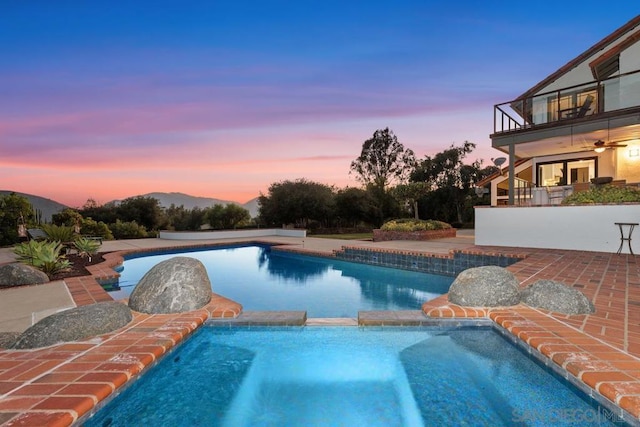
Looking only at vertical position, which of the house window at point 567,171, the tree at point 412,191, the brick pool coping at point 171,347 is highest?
the house window at point 567,171

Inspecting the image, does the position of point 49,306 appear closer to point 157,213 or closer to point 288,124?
point 288,124

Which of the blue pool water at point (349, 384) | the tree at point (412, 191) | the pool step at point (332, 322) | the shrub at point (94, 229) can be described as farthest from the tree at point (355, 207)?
the blue pool water at point (349, 384)

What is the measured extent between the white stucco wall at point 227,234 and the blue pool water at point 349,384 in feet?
46.7

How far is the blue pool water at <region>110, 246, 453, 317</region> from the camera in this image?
6.29m

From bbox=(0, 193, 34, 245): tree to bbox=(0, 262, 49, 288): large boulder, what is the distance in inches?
382

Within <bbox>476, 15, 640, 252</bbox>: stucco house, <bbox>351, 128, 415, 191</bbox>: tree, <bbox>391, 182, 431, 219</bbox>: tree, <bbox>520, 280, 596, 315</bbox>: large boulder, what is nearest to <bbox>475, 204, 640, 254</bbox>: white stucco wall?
<bbox>476, 15, 640, 252</bbox>: stucco house

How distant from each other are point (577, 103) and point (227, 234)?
1649cm

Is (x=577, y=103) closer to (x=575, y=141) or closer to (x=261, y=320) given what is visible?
(x=575, y=141)

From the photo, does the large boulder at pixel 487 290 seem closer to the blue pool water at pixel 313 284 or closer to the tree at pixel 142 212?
the blue pool water at pixel 313 284

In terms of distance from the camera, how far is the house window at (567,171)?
13.5 meters

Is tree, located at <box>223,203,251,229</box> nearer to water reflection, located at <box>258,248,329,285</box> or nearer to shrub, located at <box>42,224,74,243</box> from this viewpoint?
water reflection, located at <box>258,248,329,285</box>

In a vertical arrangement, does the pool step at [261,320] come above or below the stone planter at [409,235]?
below

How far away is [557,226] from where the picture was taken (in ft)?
31.3

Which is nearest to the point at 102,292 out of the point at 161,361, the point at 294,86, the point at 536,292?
the point at 161,361
